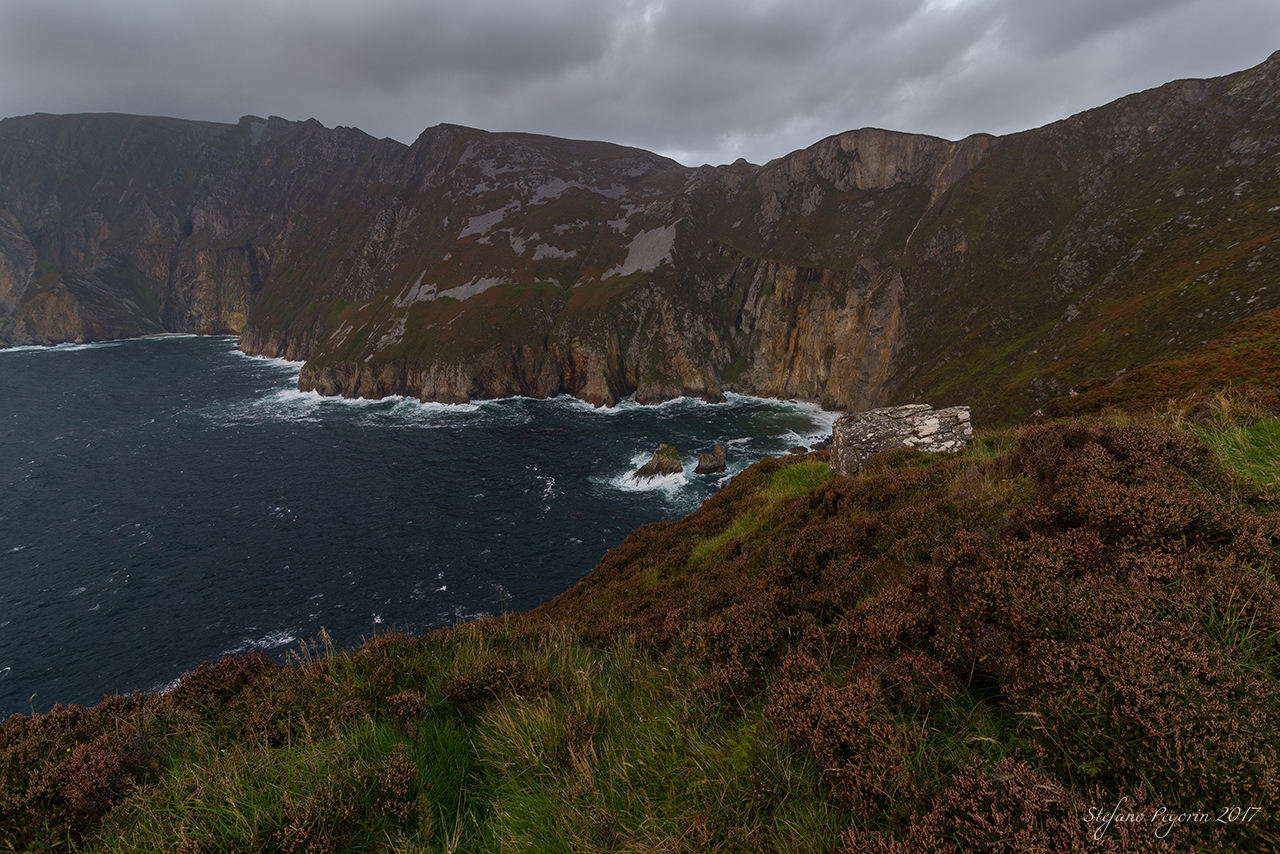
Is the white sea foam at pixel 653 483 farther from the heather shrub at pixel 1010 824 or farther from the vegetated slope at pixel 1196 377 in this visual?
the heather shrub at pixel 1010 824

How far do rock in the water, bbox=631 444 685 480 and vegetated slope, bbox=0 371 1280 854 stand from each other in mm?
52226

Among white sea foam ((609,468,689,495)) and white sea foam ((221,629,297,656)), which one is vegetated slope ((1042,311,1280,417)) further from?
white sea foam ((221,629,297,656))

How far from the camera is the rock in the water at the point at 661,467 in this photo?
194 feet

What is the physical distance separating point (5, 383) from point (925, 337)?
198096mm

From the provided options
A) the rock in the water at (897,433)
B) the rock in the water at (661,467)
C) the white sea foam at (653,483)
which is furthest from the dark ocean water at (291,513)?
the rock in the water at (897,433)

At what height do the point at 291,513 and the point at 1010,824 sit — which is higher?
the point at 1010,824

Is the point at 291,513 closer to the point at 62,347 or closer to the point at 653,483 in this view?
the point at 653,483

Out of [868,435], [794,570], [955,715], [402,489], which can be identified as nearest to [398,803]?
[955,715]

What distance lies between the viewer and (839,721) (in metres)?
3.34

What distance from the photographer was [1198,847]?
83.8 inches

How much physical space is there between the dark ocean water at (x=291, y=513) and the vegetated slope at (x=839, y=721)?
11540mm

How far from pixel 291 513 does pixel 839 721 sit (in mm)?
64425

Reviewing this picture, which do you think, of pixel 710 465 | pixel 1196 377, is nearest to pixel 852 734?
pixel 1196 377

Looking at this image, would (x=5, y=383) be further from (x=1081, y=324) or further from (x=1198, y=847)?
(x=1081, y=324)
